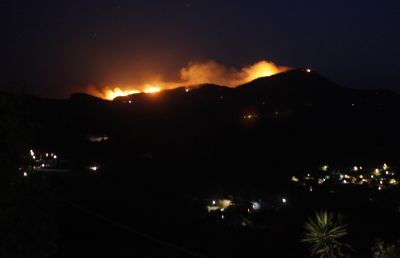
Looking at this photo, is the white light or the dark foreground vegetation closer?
the dark foreground vegetation

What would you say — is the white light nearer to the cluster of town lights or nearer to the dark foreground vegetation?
the dark foreground vegetation

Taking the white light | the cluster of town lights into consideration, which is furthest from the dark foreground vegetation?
the cluster of town lights

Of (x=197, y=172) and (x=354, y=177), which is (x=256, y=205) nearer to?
(x=197, y=172)

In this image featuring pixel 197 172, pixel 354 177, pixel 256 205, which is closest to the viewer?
pixel 256 205

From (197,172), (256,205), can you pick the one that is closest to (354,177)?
(197,172)

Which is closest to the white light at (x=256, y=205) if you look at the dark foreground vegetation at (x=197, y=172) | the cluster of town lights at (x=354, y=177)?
the dark foreground vegetation at (x=197, y=172)

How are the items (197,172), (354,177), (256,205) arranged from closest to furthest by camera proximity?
(256,205), (197,172), (354,177)

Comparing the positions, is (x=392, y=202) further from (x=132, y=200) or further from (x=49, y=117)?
(x=49, y=117)

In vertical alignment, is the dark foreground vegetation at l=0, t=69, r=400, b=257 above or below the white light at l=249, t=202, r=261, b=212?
above

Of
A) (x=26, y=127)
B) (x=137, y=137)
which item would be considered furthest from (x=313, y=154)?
(x=26, y=127)

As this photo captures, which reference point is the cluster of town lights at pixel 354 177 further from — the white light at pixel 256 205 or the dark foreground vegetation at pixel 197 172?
the white light at pixel 256 205

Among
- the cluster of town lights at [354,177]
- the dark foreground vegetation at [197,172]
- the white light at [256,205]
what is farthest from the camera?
the cluster of town lights at [354,177]
